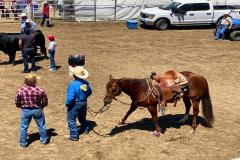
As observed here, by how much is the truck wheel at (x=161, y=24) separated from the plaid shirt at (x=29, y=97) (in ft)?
58.4

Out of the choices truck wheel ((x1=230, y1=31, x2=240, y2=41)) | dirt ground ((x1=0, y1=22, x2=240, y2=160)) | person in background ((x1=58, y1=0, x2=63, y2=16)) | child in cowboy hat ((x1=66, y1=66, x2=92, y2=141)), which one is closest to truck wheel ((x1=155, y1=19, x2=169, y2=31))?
dirt ground ((x1=0, y1=22, x2=240, y2=160))

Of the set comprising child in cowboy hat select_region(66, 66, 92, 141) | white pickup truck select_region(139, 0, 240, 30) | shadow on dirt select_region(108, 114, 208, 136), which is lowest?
shadow on dirt select_region(108, 114, 208, 136)

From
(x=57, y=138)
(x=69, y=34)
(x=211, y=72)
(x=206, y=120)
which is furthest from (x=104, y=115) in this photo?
(x=69, y=34)

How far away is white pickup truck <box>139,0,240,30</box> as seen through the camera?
85.5ft

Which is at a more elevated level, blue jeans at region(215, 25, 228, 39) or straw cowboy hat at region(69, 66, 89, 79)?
blue jeans at region(215, 25, 228, 39)

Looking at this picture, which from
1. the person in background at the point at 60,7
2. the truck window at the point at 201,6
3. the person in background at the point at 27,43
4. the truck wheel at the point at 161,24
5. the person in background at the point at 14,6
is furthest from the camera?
the person in background at the point at 60,7

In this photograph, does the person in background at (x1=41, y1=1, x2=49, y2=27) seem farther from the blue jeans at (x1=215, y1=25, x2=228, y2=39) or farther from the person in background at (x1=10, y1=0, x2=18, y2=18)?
the blue jeans at (x1=215, y1=25, x2=228, y2=39)

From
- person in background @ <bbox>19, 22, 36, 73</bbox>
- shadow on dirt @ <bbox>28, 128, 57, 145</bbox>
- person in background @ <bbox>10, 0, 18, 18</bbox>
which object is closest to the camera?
shadow on dirt @ <bbox>28, 128, 57, 145</bbox>

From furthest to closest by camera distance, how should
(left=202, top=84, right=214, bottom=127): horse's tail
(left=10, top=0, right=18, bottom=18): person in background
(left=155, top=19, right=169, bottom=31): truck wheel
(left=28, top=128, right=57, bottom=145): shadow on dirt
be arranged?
(left=10, top=0, right=18, bottom=18): person in background, (left=155, top=19, right=169, bottom=31): truck wheel, (left=202, top=84, right=214, bottom=127): horse's tail, (left=28, top=128, right=57, bottom=145): shadow on dirt

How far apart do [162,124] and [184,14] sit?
16555 mm

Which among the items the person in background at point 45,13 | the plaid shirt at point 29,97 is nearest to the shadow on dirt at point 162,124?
the plaid shirt at point 29,97

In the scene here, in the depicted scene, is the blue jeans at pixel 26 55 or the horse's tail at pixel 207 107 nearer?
the horse's tail at pixel 207 107

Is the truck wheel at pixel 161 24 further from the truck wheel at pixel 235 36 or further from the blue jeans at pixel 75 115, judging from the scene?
the blue jeans at pixel 75 115

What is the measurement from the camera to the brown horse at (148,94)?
910cm
